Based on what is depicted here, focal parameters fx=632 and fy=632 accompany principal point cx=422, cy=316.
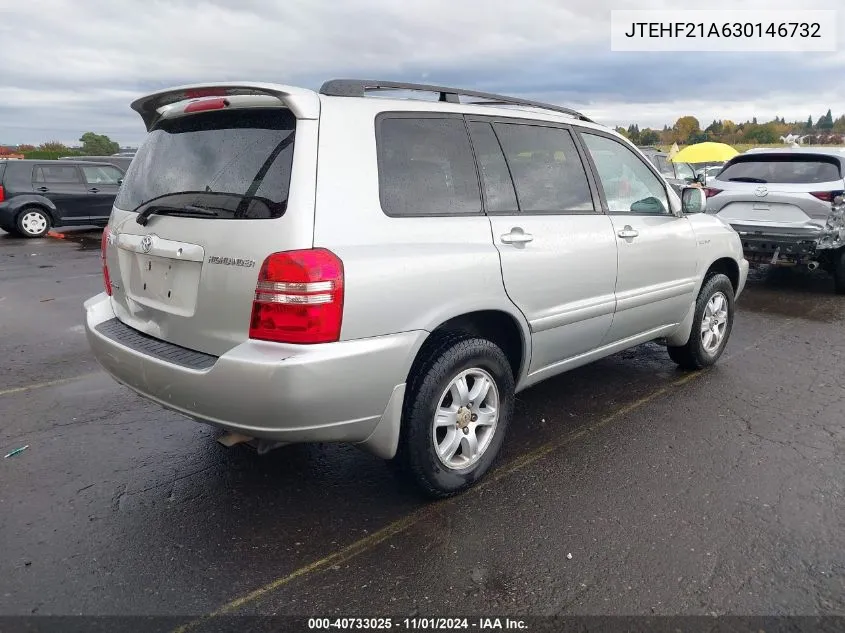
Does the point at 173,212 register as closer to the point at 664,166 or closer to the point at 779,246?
the point at 779,246

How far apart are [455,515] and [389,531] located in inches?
12.8

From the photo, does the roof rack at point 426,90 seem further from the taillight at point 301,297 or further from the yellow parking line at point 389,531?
the yellow parking line at point 389,531

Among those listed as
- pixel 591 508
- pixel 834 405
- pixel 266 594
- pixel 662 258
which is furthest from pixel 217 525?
pixel 834 405

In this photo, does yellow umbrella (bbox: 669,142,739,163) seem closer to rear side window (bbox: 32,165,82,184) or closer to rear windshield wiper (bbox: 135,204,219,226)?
rear side window (bbox: 32,165,82,184)

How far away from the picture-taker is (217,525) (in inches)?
111

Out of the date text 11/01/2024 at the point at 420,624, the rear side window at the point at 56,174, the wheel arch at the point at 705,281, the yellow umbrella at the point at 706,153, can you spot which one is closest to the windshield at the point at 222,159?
the date text 11/01/2024 at the point at 420,624

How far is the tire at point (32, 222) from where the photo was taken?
13.7 metres

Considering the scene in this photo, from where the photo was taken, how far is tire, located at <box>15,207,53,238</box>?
1372cm

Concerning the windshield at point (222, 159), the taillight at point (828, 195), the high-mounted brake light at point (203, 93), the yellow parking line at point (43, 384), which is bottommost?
the yellow parking line at point (43, 384)

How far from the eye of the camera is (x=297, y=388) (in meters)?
2.36

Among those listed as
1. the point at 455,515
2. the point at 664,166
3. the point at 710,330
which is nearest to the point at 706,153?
the point at 664,166

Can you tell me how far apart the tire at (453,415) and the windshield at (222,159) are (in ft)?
3.16

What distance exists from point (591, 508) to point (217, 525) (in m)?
1.72

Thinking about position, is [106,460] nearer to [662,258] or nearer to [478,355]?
[478,355]
